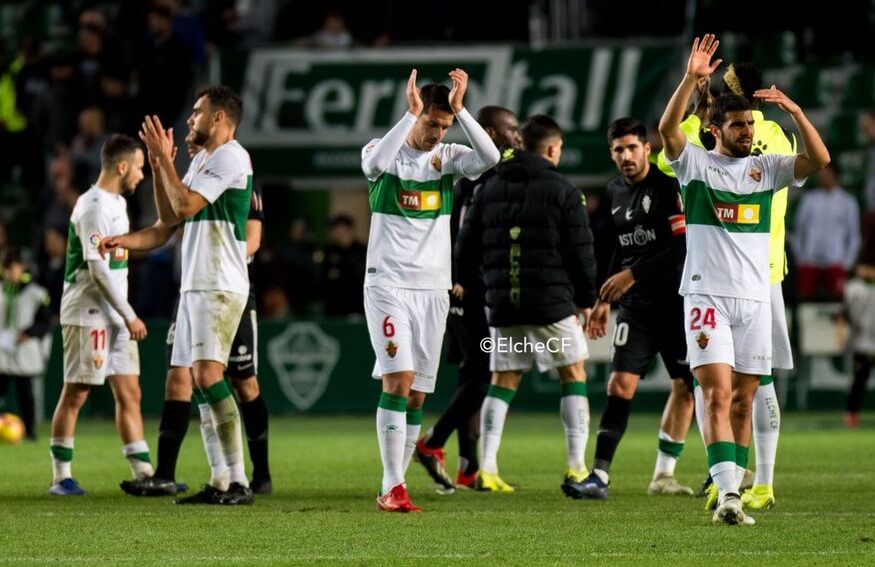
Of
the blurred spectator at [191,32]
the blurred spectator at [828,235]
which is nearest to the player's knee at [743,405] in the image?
the blurred spectator at [828,235]

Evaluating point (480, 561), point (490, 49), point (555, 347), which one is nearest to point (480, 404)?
point (555, 347)

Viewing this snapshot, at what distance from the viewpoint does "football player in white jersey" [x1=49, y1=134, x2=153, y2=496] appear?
10.8m

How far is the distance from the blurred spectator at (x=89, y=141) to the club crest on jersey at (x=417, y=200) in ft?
38.7

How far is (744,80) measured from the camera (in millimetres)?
9562

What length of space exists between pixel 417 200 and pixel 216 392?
5.35ft

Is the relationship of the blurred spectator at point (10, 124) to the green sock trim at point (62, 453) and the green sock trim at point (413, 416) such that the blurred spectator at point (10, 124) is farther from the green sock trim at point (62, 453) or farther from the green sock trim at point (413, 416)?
the green sock trim at point (413, 416)

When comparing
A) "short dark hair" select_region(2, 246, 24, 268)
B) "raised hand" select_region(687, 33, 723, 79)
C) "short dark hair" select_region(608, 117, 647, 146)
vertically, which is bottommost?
"short dark hair" select_region(2, 246, 24, 268)

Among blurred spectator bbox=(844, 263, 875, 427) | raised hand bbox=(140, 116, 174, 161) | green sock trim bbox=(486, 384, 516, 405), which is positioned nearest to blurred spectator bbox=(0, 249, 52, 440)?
green sock trim bbox=(486, 384, 516, 405)

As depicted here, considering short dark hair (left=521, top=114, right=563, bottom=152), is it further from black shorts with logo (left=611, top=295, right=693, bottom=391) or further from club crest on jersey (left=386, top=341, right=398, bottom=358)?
club crest on jersey (left=386, top=341, right=398, bottom=358)

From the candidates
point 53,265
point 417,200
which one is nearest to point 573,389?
point 417,200

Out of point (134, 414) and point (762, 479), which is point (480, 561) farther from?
point (134, 414)

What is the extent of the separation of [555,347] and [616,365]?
0.55 metres

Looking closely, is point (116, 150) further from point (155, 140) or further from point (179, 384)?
point (179, 384)

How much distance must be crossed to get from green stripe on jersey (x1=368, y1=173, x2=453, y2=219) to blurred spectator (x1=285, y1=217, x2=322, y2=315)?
11.0m
